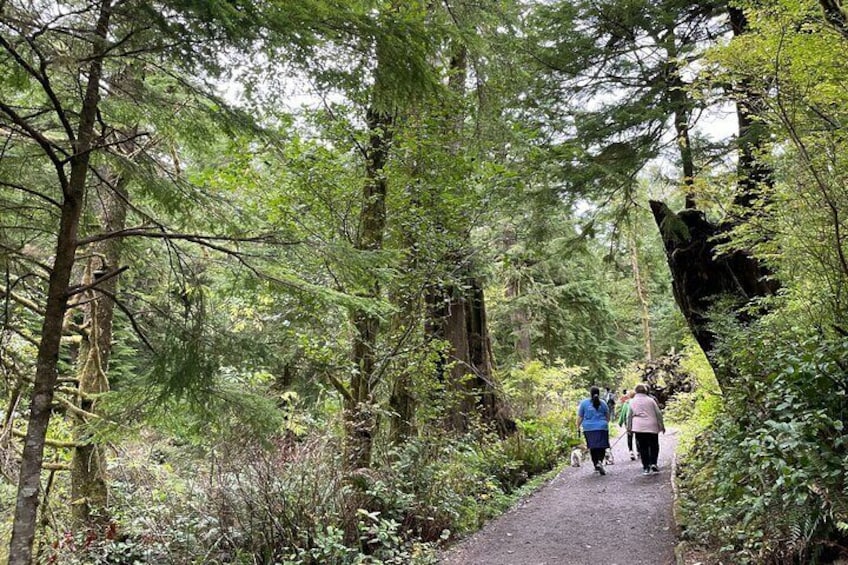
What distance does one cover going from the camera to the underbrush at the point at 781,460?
Result: 3.53 metres

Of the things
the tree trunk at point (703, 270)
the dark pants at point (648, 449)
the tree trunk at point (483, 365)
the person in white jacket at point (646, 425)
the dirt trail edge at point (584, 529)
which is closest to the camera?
the dirt trail edge at point (584, 529)

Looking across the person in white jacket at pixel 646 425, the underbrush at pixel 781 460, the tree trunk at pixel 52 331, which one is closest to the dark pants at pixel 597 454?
the person in white jacket at pixel 646 425

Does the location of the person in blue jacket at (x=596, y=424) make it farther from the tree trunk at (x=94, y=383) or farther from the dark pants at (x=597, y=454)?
the tree trunk at (x=94, y=383)

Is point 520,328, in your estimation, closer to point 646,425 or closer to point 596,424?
point 596,424

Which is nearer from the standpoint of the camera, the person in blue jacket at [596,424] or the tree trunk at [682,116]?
the tree trunk at [682,116]

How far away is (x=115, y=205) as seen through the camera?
6258 millimetres

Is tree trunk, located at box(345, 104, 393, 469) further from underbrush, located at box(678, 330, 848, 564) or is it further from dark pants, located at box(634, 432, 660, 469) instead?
dark pants, located at box(634, 432, 660, 469)

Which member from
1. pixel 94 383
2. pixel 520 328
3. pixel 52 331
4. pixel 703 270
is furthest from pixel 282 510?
pixel 520 328

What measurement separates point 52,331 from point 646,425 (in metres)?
8.89

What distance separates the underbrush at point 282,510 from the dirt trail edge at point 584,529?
0.49 m

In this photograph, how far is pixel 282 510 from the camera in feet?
17.3

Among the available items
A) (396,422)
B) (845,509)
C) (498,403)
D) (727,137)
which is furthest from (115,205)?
(727,137)

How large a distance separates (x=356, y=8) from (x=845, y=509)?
504cm

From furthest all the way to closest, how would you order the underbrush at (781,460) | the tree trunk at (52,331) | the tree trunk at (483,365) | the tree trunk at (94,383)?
the tree trunk at (483,365) → the tree trunk at (94,383) → the underbrush at (781,460) → the tree trunk at (52,331)
